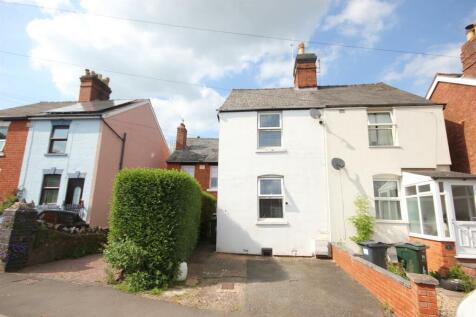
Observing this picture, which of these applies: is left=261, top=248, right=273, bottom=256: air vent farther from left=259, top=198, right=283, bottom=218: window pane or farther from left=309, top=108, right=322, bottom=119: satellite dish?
left=309, top=108, right=322, bottom=119: satellite dish

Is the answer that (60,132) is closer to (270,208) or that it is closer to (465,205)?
(270,208)

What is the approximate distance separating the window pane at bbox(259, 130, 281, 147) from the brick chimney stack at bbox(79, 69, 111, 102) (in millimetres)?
12513

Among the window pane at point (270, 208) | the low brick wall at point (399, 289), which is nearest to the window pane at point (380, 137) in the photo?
the window pane at point (270, 208)

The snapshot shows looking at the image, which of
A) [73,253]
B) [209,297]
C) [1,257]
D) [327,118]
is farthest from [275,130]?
[1,257]

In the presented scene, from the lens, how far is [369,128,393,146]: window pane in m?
11.1

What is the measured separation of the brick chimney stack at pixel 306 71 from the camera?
46.0ft

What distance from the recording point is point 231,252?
10523mm

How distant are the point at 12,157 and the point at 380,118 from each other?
18.6 meters

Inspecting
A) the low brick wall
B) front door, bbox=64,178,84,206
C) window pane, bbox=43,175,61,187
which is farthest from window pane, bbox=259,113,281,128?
window pane, bbox=43,175,61,187

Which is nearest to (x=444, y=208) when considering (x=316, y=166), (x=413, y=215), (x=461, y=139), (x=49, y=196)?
(x=413, y=215)

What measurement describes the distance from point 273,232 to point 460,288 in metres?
5.77

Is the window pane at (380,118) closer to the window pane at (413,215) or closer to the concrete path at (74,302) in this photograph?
the window pane at (413,215)

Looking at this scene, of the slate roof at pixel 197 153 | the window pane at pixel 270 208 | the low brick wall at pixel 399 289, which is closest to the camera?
the low brick wall at pixel 399 289

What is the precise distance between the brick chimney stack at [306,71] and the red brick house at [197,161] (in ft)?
29.0
